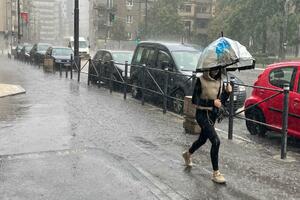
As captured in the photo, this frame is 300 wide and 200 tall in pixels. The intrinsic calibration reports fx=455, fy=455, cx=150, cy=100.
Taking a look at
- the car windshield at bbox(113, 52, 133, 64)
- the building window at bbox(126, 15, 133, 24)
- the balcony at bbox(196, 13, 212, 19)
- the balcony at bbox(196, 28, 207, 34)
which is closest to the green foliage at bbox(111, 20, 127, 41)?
the building window at bbox(126, 15, 133, 24)

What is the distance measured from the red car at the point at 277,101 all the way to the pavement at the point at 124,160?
408 mm

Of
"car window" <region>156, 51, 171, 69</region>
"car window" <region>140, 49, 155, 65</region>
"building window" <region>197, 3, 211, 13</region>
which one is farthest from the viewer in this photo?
"building window" <region>197, 3, 211, 13</region>

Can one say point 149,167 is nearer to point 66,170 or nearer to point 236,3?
point 66,170

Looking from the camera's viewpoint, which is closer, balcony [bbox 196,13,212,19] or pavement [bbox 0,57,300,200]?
pavement [bbox 0,57,300,200]

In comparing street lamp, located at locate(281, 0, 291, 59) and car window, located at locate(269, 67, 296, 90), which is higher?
street lamp, located at locate(281, 0, 291, 59)

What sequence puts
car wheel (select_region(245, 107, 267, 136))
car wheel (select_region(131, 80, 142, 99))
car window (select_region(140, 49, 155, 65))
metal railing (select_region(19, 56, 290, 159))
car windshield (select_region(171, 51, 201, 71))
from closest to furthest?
metal railing (select_region(19, 56, 290, 159)), car wheel (select_region(245, 107, 267, 136)), car windshield (select_region(171, 51, 201, 71)), car window (select_region(140, 49, 155, 65)), car wheel (select_region(131, 80, 142, 99))

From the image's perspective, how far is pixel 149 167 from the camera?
6.82m

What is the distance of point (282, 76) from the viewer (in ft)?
29.6

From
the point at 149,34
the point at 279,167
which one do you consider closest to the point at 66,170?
the point at 279,167

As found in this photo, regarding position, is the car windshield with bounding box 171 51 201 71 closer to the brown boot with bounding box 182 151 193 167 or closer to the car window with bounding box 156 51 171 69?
the car window with bounding box 156 51 171 69

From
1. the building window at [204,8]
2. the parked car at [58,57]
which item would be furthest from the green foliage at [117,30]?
the parked car at [58,57]

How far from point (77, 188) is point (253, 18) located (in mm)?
52084

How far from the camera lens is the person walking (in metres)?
6.18

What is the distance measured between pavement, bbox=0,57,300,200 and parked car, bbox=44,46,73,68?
16318 millimetres
